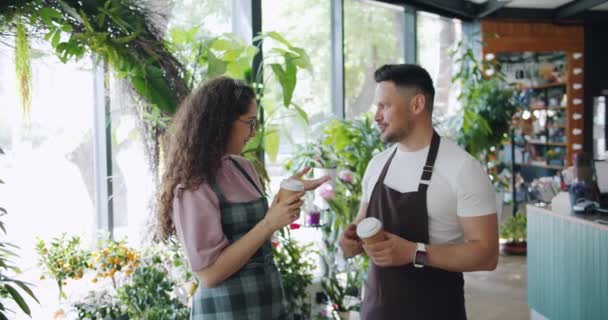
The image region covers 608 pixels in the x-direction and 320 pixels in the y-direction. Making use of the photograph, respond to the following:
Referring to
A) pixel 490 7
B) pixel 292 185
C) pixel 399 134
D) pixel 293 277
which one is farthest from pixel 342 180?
pixel 490 7

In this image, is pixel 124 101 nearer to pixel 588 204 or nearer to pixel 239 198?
pixel 239 198

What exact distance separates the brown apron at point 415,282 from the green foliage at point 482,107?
4042 mm

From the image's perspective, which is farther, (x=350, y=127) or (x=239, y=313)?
(x=350, y=127)

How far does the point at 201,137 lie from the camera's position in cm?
175

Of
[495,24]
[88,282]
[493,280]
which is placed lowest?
[493,280]

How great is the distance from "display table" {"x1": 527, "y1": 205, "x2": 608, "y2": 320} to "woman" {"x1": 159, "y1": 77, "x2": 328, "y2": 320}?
7.14 feet

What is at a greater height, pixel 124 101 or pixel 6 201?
pixel 124 101

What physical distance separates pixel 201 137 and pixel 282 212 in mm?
365

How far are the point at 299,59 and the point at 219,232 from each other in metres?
1.59

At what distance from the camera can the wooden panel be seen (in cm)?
714

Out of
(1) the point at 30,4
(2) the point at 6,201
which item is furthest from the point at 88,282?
(1) the point at 30,4


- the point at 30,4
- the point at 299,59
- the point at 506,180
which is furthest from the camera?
the point at 506,180

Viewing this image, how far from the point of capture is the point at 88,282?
3076 mm

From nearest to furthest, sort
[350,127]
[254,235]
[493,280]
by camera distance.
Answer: [254,235] < [350,127] < [493,280]
